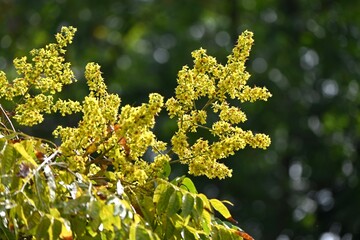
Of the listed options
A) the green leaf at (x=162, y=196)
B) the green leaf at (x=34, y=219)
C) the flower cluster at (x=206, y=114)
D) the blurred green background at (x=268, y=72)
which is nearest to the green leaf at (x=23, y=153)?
the green leaf at (x=34, y=219)

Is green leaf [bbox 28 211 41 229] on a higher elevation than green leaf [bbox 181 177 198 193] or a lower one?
lower

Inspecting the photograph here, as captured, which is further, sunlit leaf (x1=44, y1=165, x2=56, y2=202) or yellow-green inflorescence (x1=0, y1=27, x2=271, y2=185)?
yellow-green inflorescence (x1=0, y1=27, x2=271, y2=185)

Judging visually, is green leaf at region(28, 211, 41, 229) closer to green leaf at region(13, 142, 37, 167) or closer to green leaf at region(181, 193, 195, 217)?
green leaf at region(13, 142, 37, 167)

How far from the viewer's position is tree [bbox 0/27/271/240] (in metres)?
2.94

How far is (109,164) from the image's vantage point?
3.26 m

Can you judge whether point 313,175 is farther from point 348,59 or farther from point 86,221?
point 86,221

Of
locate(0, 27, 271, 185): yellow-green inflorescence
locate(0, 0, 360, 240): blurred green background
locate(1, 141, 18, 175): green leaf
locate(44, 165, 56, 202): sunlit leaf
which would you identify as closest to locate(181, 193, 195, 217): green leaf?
locate(0, 27, 271, 185): yellow-green inflorescence

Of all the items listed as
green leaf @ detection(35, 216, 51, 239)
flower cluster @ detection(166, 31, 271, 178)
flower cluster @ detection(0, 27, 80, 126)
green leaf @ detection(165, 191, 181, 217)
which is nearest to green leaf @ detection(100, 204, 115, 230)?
green leaf @ detection(35, 216, 51, 239)

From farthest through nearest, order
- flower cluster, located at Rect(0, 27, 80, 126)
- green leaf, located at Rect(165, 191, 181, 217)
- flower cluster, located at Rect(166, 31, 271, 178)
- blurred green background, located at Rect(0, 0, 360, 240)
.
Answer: blurred green background, located at Rect(0, 0, 360, 240)
flower cluster, located at Rect(0, 27, 80, 126)
flower cluster, located at Rect(166, 31, 271, 178)
green leaf, located at Rect(165, 191, 181, 217)

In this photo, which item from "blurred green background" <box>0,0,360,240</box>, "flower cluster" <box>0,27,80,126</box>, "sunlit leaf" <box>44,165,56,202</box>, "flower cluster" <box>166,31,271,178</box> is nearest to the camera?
"sunlit leaf" <box>44,165,56,202</box>

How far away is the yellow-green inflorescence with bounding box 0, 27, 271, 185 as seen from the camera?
3.14 meters

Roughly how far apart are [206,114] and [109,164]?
34 centimetres

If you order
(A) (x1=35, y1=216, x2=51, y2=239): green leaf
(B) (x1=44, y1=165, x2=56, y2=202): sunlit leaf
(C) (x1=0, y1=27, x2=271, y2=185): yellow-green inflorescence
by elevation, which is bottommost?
(A) (x1=35, y1=216, x2=51, y2=239): green leaf

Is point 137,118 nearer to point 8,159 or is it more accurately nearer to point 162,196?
point 162,196
